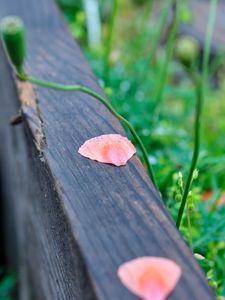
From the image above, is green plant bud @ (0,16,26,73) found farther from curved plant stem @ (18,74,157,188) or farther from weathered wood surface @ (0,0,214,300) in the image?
weathered wood surface @ (0,0,214,300)

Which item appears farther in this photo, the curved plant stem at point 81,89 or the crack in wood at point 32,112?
the crack in wood at point 32,112

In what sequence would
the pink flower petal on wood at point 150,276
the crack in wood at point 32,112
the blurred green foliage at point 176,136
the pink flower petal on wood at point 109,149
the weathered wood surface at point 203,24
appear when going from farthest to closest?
1. the weathered wood surface at point 203,24
2. the blurred green foliage at point 176,136
3. the crack in wood at point 32,112
4. the pink flower petal on wood at point 109,149
5. the pink flower petal on wood at point 150,276

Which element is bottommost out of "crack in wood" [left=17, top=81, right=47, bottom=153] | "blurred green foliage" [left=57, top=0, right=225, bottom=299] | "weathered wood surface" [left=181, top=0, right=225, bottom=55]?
"weathered wood surface" [left=181, top=0, right=225, bottom=55]

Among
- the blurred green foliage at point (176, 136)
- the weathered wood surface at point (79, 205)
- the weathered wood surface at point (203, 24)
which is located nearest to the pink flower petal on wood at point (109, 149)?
the weathered wood surface at point (79, 205)

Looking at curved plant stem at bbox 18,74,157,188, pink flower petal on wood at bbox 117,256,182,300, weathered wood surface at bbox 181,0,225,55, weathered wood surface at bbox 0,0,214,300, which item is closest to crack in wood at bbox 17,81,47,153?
weathered wood surface at bbox 0,0,214,300

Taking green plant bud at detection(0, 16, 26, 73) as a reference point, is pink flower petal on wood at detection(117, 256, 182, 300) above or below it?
below

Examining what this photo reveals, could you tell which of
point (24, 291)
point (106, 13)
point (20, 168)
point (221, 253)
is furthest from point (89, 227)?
point (106, 13)

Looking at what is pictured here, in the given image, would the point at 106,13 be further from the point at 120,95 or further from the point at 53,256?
the point at 53,256

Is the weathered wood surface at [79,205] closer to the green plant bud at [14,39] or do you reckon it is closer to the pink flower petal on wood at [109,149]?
the pink flower petal on wood at [109,149]
